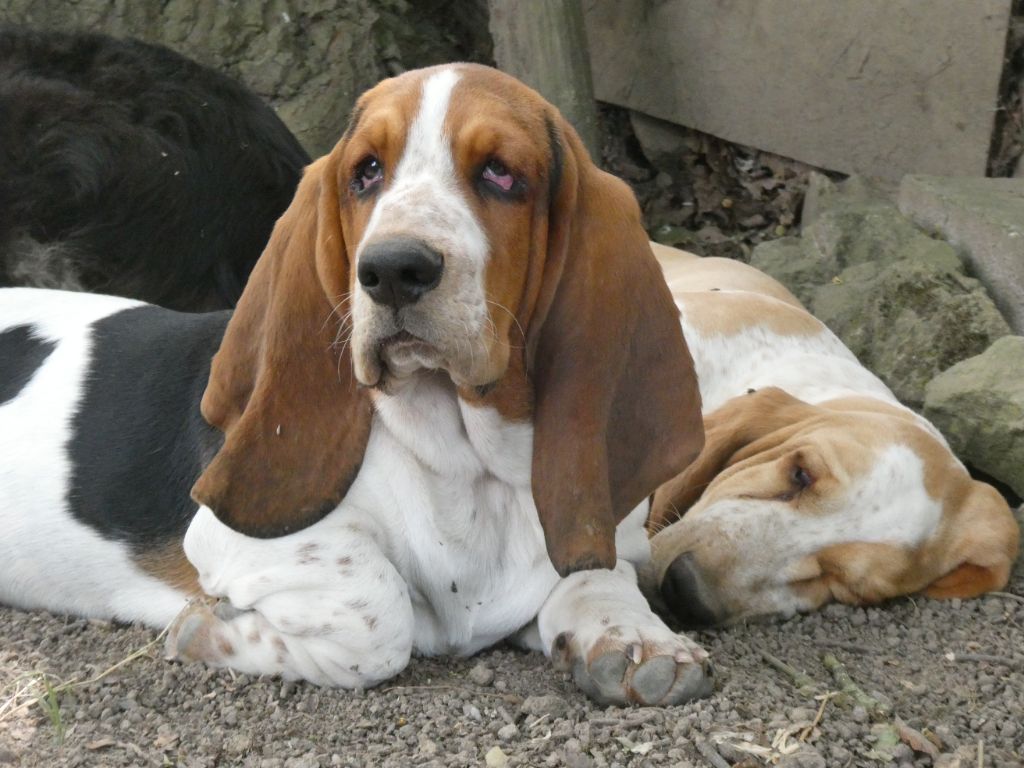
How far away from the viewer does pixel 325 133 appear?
22.9ft

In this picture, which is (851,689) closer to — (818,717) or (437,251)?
(818,717)

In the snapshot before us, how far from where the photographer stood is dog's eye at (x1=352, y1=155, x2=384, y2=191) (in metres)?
3.08

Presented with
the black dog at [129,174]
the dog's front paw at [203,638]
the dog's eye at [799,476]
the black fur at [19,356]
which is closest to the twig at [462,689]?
the dog's front paw at [203,638]

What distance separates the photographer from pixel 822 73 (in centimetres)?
674

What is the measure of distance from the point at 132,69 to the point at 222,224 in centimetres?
69

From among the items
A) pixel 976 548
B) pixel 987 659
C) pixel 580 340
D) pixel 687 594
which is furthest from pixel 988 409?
pixel 580 340

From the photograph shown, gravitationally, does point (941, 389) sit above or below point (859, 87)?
below

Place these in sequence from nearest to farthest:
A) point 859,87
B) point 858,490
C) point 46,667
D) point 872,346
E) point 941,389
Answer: point 46,667 → point 858,490 → point 941,389 → point 872,346 → point 859,87

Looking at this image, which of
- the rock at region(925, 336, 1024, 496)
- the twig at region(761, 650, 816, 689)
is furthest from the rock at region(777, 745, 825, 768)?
the rock at region(925, 336, 1024, 496)

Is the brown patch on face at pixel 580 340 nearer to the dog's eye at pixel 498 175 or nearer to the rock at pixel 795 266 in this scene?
the dog's eye at pixel 498 175

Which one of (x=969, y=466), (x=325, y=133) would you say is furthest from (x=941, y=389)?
(x=325, y=133)

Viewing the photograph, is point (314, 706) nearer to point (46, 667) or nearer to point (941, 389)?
point (46, 667)

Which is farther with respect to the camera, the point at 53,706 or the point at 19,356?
the point at 19,356

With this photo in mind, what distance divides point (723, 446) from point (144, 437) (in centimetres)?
172
